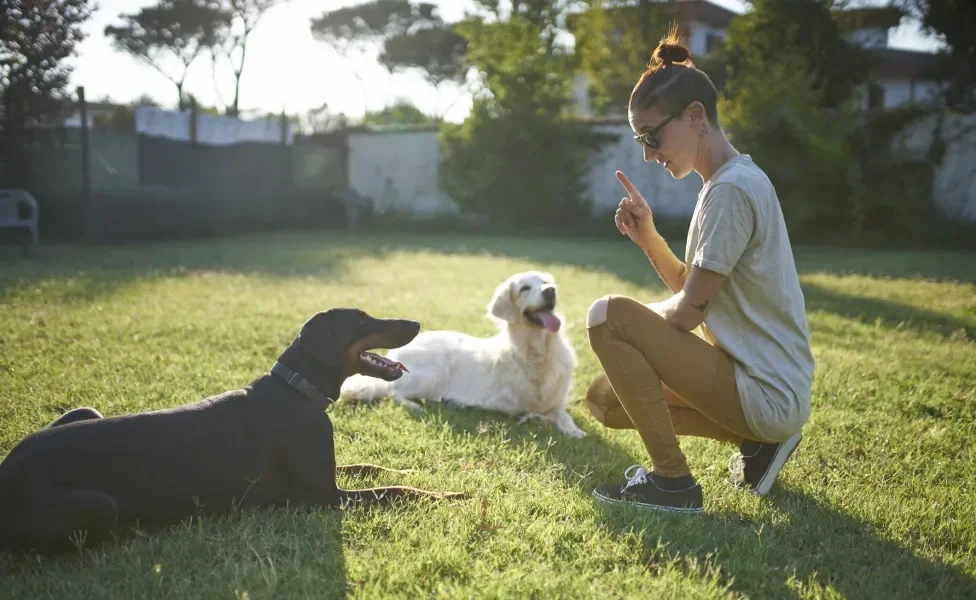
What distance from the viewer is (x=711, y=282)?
2895mm

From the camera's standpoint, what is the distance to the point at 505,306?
16.2 feet

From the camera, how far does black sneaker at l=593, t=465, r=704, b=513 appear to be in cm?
310

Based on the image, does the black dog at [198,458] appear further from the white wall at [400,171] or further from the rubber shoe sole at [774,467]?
the white wall at [400,171]

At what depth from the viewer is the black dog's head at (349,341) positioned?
3.24m

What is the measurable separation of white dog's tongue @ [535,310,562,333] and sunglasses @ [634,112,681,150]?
1822 millimetres

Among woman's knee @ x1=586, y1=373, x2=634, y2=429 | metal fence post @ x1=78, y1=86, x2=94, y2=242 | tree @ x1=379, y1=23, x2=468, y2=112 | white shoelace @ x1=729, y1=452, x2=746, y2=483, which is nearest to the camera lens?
white shoelace @ x1=729, y1=452, x2=746, y2=483

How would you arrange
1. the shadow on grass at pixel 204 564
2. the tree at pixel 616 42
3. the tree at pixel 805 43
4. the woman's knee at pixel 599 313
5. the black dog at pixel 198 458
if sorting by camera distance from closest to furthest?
the shadow on grass at pixel 204 564 → the black dog at pixel 198 458 → the woman's knee at pixel 599 313 → the tree at pixel 805 43 → the tree at pixel 616 42

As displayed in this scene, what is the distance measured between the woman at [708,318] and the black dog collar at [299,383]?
1198 millimetres

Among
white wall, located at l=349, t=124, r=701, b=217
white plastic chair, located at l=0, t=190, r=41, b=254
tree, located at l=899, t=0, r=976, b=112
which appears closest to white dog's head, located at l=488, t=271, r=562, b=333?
white plastic chair, located at l=0, t=190, r=41, b=254

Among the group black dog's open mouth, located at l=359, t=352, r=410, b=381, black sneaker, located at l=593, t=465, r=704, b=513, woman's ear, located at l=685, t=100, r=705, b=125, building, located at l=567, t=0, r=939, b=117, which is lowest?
black sneaker, located at l=593, t=465, r=704, b=513

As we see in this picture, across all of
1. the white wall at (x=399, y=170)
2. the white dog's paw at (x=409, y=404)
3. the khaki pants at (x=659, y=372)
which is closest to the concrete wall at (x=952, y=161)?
A: the white wall at (x=399, y=170)

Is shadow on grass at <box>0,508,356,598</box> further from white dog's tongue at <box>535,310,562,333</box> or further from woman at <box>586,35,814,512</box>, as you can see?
white dog's tongue at <box>535,310,562,333</box>

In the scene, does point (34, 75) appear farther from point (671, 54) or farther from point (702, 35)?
point (702, 35)

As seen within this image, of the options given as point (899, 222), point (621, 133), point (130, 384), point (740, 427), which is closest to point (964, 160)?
point (899, 222)
